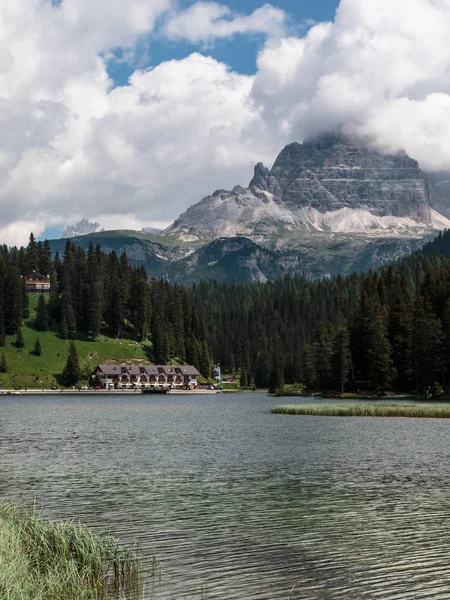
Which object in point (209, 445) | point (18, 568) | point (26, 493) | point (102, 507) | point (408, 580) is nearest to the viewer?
point (18, 568)

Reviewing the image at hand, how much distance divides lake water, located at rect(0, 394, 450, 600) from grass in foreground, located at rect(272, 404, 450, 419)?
21.6 meters

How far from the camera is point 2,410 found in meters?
130

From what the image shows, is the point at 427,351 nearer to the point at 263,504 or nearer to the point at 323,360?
the point at 323,360

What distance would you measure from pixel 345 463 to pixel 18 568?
3725 cm

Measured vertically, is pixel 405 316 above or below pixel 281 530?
above

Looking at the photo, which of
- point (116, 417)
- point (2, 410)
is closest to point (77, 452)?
point (116, 417)

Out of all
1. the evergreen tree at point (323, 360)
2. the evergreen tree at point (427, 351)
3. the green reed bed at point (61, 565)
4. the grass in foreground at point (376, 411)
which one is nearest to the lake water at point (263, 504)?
the green reed bed at point (61, 565)

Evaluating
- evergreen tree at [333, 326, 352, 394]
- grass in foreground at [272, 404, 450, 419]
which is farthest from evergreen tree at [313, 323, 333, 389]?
grass in foreground at [272, 404, 450, 419]

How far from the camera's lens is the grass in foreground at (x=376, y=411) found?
98812mm

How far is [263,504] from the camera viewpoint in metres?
37.6

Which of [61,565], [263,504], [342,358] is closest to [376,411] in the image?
[342,358]

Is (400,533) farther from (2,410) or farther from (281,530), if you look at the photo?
(2,410)

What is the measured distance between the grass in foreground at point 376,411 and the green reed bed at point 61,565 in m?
78.7

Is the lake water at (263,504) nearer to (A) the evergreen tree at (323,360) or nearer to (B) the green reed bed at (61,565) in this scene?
(B) the green reed bed at (61,565)
